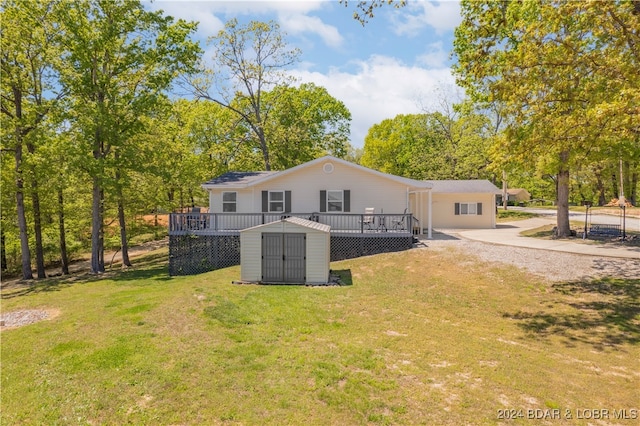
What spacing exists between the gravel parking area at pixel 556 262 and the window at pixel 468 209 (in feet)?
29.8

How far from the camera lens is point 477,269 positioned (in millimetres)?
12461

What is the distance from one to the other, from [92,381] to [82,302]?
7.13 m

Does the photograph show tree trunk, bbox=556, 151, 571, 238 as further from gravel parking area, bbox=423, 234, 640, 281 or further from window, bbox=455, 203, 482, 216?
gravel parking area, bbox=423, 234, 640, 281

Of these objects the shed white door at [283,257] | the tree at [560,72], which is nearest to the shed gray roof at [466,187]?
the tree at [560,72]

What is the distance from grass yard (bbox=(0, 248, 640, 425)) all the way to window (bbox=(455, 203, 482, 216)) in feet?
44.9

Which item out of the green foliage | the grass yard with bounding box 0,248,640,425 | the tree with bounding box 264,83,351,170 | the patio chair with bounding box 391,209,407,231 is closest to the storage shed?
the grass yard with bounding box 0,248,640,425

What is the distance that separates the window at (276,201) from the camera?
63.4ft

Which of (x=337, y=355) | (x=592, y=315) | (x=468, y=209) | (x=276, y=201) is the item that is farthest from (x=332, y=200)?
(x=337, y=355)

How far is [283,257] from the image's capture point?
41.8ft

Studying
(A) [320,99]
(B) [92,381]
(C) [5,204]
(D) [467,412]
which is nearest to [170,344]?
(B) [92,381]

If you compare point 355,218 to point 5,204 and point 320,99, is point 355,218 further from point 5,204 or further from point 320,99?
point 320,99

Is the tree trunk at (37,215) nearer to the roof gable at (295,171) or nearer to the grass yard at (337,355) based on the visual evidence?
the roof gable at (295,171)

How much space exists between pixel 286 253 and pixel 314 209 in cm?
667

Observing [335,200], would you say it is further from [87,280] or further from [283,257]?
[87,280]
